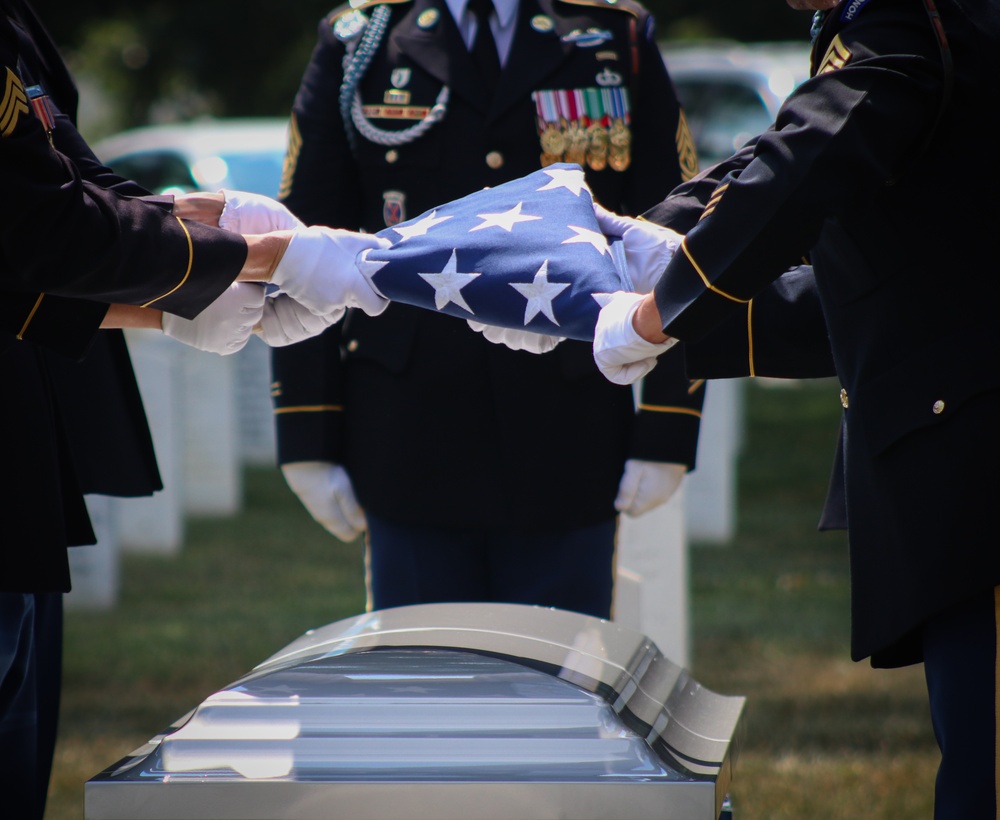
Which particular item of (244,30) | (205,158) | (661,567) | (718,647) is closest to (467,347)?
(661,567)

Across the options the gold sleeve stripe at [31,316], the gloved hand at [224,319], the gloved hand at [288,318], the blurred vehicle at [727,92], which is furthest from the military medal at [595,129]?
the blurred vehicle at [727,92]

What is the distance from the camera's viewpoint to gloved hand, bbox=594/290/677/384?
2.04 m

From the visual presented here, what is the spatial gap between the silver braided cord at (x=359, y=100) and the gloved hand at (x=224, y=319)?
0.58 m

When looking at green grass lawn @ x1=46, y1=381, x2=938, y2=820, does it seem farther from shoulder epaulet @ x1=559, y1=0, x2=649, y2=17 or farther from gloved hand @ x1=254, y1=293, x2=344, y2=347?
shoulder epaulet @ x1=559, y1=0, x2=649, y2=17

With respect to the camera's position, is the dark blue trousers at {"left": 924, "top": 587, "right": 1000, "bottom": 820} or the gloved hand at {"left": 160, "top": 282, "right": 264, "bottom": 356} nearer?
the dark blue trousers at {"left": 924, "top": 587, "right": 1000, "bottom": 820}

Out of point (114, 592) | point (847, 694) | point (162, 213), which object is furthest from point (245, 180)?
point (162, 213)

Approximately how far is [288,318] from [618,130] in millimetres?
841

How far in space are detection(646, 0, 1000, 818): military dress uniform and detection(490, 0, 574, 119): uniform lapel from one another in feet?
3.13

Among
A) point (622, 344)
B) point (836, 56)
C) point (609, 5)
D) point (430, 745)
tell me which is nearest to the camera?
point (430, 745)

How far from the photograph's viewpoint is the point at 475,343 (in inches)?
112

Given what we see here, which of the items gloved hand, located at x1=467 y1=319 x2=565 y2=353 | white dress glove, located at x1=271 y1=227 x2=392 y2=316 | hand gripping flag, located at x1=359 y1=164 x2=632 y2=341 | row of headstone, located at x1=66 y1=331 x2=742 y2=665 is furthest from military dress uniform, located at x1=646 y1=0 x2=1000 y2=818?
row of headstone, located at x1=66 y1=331 x2=742 y2=665

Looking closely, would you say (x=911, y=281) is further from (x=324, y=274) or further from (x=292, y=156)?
(x=292, y=156)

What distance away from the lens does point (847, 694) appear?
184 inches

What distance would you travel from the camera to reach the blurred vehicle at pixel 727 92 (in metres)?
12.2
